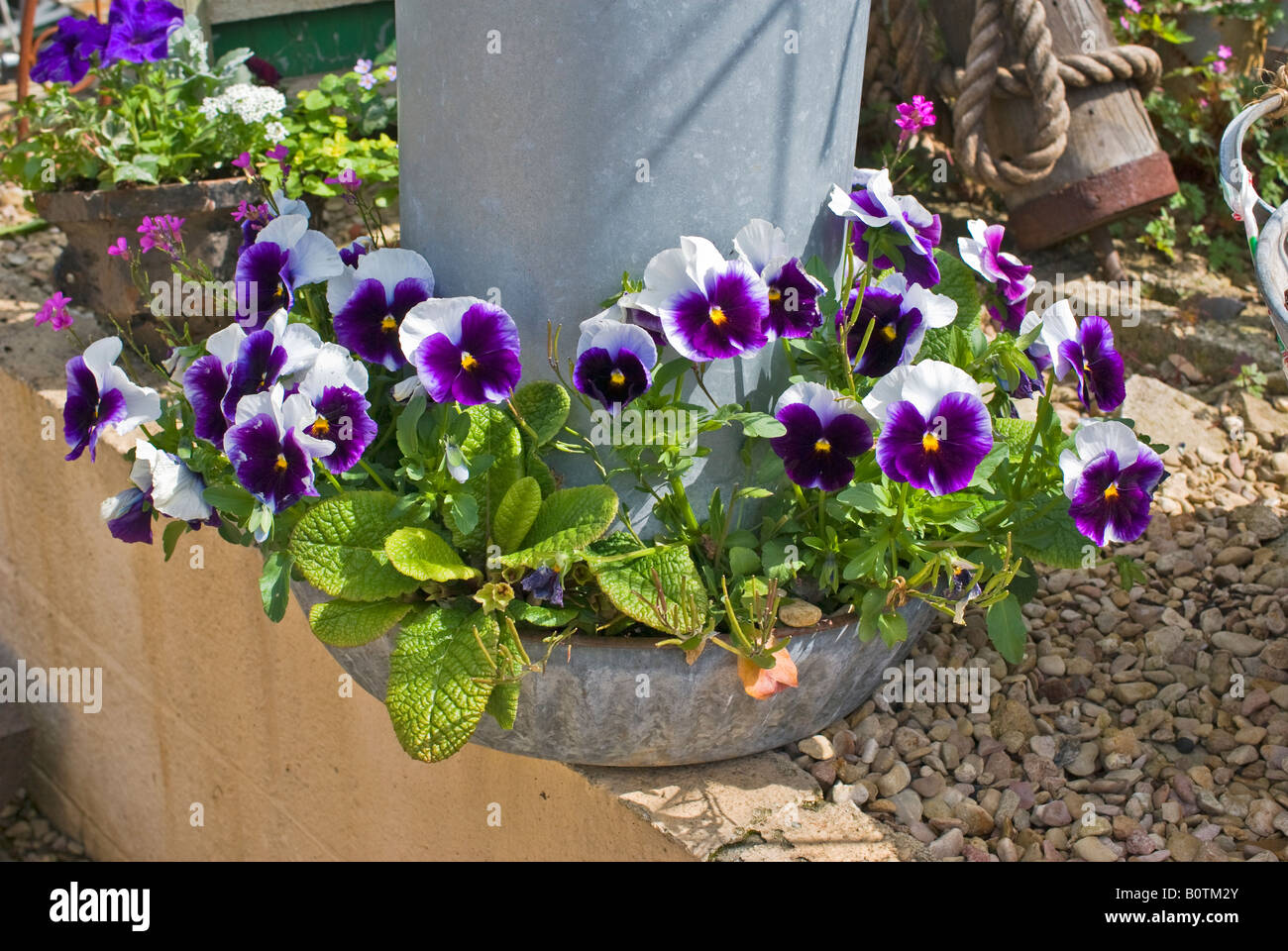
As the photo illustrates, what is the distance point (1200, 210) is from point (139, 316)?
→ 2.89 metres

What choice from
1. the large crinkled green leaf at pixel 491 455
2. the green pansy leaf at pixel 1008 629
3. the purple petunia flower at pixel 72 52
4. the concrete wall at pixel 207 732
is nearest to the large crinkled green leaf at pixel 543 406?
the large crinkled green leaf at pixel 491 455

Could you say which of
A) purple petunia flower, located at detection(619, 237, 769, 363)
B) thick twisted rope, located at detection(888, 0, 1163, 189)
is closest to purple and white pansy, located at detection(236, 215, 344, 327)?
purple petunia flower, located at detection(619, 237, 769, 363)

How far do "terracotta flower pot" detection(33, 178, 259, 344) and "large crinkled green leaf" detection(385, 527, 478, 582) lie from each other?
1622mm

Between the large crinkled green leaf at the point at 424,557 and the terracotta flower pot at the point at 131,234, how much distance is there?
1.62m

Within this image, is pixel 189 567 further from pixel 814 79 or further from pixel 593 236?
pixel 814 79

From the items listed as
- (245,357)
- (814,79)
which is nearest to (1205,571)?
(814,79)

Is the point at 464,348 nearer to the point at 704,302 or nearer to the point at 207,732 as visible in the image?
the point at 704,302

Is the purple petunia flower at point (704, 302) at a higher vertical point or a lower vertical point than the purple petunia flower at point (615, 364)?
higher

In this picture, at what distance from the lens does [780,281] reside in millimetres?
1811

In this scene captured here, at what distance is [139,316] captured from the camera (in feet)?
10.6

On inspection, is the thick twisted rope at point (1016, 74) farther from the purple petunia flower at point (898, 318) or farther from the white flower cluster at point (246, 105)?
the white flower cluster at point (246, 105)

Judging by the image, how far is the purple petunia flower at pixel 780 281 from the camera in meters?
1.80

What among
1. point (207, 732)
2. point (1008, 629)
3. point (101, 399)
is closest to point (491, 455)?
point (101, 399)

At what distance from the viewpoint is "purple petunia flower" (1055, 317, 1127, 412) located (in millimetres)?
1844
